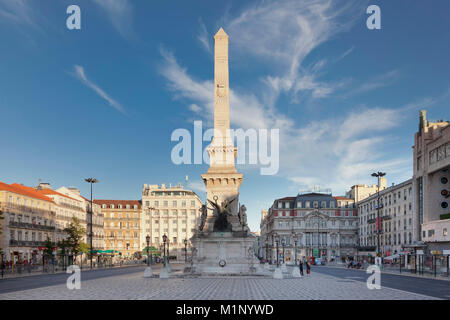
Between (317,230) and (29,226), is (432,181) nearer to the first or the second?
(317,230)

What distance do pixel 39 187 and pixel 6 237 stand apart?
28510 millimetres

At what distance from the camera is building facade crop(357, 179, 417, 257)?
275 ft

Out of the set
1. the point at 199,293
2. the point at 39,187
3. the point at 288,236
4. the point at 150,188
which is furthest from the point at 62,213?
the point at 199,293

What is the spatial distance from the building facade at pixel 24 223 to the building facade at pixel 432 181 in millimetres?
56700

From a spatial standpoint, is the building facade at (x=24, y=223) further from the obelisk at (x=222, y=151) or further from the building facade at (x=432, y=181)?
the building facade at (x=432, y=181)

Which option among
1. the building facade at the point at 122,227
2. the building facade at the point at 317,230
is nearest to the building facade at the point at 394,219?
the building facade at the point at 317,230

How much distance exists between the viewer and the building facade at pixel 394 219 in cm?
8375

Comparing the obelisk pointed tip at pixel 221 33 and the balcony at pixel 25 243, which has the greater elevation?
the obelisk pointed tip at pixel 221 33

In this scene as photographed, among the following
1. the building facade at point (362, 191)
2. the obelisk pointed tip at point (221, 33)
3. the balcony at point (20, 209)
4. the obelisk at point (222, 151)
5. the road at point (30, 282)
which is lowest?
the road at point (30, 282)

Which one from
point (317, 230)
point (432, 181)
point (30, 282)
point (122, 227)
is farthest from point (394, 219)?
point (30, 282)

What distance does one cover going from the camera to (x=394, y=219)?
92438 millimetres

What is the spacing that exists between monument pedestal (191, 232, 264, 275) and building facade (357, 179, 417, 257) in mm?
41682
